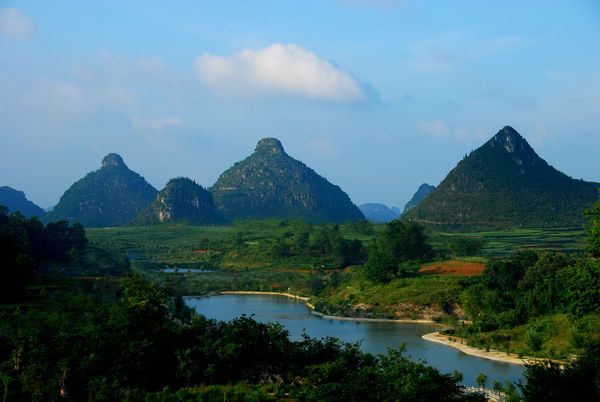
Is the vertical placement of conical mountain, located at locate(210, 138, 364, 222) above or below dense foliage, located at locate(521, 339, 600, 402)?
above

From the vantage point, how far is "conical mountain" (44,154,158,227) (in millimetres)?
134250

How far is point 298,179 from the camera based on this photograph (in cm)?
14225

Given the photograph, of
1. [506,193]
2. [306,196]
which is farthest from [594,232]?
[306,196]

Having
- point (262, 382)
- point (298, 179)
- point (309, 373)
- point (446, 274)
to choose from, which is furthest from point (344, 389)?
point (298, 179)

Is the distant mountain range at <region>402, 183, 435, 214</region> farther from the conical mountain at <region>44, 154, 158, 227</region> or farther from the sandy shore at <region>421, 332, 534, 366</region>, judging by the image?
the sandy shore at <region>421, 332, 534, 366</region>

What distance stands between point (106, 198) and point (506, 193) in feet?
262

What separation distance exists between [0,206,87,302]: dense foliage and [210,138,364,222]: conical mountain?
7582cm

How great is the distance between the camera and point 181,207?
116312 millimetres

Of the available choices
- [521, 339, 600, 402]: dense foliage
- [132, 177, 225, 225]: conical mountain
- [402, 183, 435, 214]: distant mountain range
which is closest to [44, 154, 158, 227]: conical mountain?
[132, 177, 225, 225]: conical mountain

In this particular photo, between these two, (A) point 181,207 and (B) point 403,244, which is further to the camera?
(A) point 181,207

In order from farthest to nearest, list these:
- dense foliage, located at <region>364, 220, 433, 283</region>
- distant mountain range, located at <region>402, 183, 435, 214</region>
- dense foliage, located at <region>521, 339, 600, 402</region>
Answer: distant mountain range, located at <region>402, 183, 435, 214</region>
dense foliage, located at <region>364, 220, 433, 283</region>
dense foliage, located at <region>521, 339, 600, 402</region>

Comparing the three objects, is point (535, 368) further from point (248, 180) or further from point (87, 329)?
point (248, 180)

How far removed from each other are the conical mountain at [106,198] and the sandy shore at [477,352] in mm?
102285

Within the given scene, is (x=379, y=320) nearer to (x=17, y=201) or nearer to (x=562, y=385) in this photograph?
(x=562, y=385)
